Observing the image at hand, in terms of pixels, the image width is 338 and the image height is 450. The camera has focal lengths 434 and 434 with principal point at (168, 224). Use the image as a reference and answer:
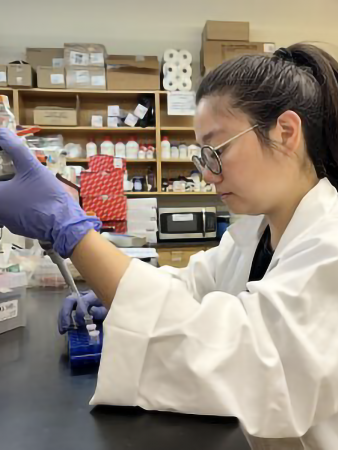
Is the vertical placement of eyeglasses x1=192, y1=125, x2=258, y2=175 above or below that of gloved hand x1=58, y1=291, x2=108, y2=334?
above

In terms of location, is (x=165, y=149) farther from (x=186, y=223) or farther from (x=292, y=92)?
(x=292, y=92)

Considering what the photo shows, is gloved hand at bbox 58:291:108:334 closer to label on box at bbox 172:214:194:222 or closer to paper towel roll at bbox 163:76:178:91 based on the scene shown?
label on box at bbox 172:214:194:222

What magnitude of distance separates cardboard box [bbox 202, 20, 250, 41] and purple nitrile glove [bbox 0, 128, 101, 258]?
11.3 ft

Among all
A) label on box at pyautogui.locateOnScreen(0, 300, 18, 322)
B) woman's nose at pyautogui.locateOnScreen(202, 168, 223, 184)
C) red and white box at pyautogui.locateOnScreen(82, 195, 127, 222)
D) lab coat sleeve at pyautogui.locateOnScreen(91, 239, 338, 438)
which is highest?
woman's nose at pyautogui.locateOnScreen(202, 168, 223, 184)

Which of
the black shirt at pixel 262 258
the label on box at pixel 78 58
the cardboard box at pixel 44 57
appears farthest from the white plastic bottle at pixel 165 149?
the black shirt at pixel 262 258

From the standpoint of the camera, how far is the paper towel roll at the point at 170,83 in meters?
3.86

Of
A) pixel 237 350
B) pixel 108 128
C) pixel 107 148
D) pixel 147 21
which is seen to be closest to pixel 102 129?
pixel 108 128

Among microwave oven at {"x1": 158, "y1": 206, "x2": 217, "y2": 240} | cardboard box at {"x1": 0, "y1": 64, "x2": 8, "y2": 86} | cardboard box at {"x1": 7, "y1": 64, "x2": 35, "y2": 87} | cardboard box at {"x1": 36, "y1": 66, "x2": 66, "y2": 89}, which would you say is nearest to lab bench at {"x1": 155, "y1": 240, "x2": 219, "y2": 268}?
microwave oven at {"x1": 158, "y1": 206, "x2": 217, "y2": 240}

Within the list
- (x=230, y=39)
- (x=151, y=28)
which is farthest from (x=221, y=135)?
(x=151, y=28)

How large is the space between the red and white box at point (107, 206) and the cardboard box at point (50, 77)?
1259 millimetres

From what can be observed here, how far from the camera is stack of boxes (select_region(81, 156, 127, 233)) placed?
3018 mm

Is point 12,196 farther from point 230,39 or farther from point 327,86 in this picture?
point 230,39

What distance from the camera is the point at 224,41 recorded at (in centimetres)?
383

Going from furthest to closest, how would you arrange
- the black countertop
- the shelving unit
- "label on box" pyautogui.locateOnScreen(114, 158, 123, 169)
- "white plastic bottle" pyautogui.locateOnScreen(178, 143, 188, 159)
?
1. "white plastic bottle" pyautogui.locateOnScreen(178, 143, 188, 159)
2. the shelving unit
3. "label on box" pyautogui.locateOnScreen(114, 158, 123, 169)
4. the black countertop
